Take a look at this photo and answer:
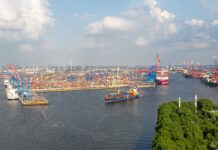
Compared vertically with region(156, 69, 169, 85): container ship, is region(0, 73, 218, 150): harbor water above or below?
below

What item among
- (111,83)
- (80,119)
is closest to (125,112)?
(80,119)

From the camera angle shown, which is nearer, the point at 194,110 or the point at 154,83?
the point at 194,110

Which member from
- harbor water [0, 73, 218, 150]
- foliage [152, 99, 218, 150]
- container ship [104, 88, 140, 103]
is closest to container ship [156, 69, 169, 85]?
container ship [104, 88, 140, 103]

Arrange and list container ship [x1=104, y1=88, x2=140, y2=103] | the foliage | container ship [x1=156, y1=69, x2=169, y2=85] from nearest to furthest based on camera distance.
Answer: the foliage, container ship [x1=104, y1=88, x2=140, y2=103], container ship [x1=156, y1=69, x2=169, y2=85]

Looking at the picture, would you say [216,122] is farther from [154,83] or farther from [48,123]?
[154,83]

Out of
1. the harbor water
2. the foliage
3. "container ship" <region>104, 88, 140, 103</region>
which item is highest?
the foliage

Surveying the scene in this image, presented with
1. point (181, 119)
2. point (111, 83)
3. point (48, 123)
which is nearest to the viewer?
point (181, 119)

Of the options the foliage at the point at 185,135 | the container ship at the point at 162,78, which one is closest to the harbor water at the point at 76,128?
the foliage at the point at 185,135

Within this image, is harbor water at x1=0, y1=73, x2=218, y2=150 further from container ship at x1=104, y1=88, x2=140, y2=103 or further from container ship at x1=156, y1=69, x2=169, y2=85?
container ship at x1=156, y1=69, x2=169, y2=85

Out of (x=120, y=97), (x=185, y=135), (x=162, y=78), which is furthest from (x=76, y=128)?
(x=162, y=78)

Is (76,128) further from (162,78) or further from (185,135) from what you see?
(162,78)

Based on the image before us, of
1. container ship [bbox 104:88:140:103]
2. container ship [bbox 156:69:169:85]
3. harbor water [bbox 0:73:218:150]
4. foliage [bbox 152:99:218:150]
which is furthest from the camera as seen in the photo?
container ship [bbox 156:69:169:85]
